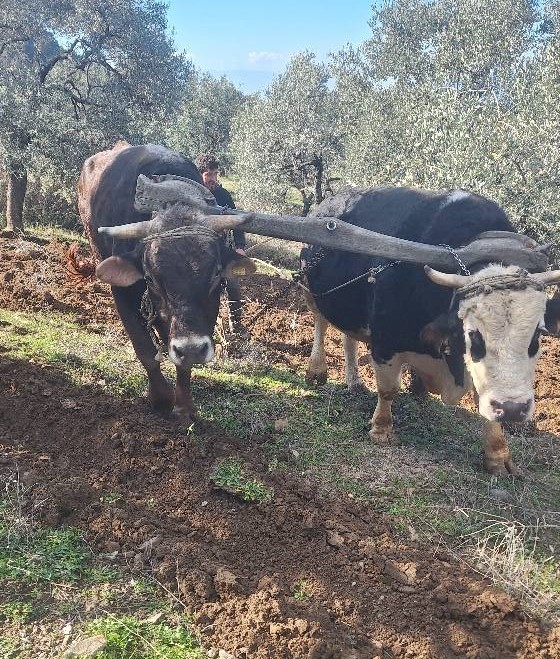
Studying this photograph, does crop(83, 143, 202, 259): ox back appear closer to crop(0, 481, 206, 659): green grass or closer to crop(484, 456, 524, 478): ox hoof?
crop(0, 481, 206, 659): green grass

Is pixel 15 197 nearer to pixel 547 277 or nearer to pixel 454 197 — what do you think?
pixel 454 197

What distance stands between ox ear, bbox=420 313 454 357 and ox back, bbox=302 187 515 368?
0.17 meters

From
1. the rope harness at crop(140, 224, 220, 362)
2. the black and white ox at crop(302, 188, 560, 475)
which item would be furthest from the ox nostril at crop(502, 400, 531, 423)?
the rope harness at crop(140, 224, 220, 362)

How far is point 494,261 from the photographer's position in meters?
4.25

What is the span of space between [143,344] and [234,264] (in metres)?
1.30

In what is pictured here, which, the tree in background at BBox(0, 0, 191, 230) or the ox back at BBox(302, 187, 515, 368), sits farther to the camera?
the tree in background at BBox(0, 0, 191, 230)

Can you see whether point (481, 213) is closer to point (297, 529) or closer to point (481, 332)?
point (481, 332)

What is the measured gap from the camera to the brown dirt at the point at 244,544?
306cm

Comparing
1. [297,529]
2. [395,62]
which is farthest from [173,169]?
[395,62]

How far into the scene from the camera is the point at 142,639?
291 centimetres

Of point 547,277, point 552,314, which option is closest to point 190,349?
point 547,277

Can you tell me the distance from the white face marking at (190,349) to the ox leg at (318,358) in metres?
2.86

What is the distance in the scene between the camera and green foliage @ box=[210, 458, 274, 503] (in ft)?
14.3

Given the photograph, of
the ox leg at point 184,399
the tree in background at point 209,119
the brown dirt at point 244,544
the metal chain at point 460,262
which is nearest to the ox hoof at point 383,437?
the brown dirt at point 244,544
